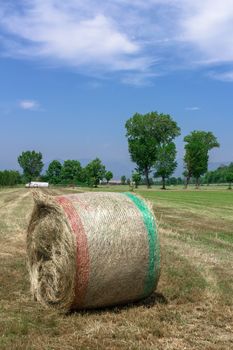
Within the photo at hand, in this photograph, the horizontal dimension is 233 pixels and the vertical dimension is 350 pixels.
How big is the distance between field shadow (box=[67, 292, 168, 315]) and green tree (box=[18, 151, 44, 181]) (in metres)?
140

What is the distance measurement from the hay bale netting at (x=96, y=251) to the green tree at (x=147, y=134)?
318 feet

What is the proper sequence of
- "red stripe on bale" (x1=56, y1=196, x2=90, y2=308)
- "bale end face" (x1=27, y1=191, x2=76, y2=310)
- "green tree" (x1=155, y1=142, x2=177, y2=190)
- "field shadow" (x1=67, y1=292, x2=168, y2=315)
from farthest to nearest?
"green tree" (x1=155, y1=142, x2=177, y2=190) < "field shadow" (x1=67, y1=292, x2=168, y2=315) < "bale end face" (x1=27, y1=191, x2=76, y2=310) < "red stripe on bale" (x1=56, y1=196, x2=90, y2=308)

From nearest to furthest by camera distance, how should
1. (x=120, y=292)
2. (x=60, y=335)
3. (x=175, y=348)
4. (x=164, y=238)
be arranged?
1. (x=175, y=348)
2. (x=60, y=335)
3. (x=120, y=292)
4. (x=164, y=238)

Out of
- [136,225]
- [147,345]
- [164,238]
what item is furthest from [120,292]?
[164,238]

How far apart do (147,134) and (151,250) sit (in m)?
101

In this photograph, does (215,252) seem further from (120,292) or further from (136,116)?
(136,116)

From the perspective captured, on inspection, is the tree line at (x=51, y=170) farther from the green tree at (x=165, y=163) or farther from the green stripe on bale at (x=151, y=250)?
the green stripe on bale at (x=151, y=250)

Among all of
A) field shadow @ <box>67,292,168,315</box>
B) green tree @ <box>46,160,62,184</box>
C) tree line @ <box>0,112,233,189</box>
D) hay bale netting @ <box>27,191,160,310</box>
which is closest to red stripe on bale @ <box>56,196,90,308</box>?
hay bale netting @ <box>27,191,160,310</box>

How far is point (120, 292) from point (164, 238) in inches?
307

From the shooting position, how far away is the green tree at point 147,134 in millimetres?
105375

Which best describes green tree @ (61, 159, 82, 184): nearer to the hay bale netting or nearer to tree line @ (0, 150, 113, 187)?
tree line @ (0, 150, 113, 187)

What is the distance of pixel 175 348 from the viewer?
5.90 m

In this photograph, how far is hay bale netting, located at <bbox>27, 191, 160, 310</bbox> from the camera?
702 centimetres

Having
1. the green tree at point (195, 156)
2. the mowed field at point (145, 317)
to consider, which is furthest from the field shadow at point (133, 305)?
the green tree at point (195, 156)
